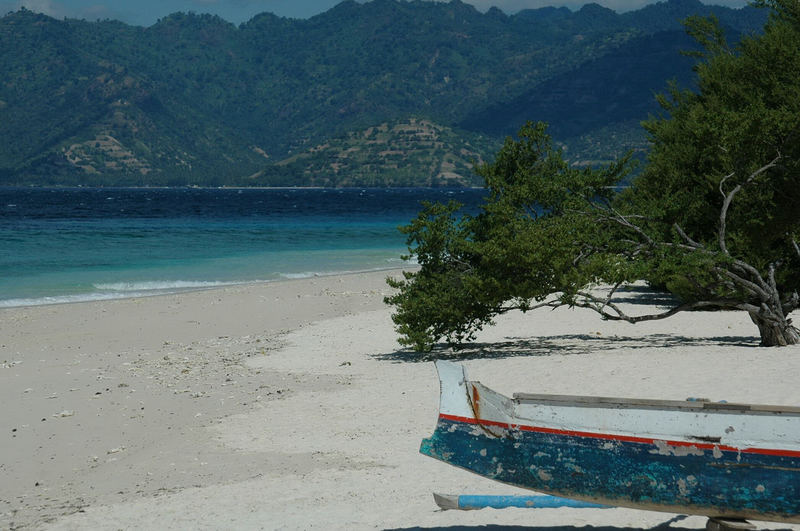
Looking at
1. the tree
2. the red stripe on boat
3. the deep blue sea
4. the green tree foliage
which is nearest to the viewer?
the red stripe on boat

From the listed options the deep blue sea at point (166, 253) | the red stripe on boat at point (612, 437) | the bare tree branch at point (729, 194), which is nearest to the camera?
the red stripe on boat at point (612, 437)

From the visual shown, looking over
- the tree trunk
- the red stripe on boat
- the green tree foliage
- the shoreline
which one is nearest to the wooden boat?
the red stripe on boat

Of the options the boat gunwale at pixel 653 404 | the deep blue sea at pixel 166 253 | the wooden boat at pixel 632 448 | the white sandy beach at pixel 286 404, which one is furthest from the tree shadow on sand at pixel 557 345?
the deep blue sea at pixel 166 253

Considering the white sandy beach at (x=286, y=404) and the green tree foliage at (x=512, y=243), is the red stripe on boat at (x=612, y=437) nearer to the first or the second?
the white sandy beach at (x=286, y=404)

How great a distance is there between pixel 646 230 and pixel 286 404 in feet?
24.9

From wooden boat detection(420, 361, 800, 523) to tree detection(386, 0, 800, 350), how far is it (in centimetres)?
818

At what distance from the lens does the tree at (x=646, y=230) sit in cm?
1485

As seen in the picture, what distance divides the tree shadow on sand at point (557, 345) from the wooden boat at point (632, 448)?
9694 millimetres

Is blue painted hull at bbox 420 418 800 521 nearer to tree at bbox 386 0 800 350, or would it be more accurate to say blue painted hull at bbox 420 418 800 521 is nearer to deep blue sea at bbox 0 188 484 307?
tree at bbox 386 0 800 350

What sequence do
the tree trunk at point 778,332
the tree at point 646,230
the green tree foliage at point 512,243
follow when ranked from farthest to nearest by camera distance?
the tree trunk at point 778,332 → the green tree foliage at point 512,243 → the tree at point 646,230

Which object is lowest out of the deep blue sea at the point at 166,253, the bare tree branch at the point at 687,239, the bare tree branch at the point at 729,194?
the deep blue sea at the point at 166,253

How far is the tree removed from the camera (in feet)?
48.7

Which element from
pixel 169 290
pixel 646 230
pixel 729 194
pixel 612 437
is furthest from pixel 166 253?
pixel 612 437

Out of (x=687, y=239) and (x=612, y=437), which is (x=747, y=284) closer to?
(x=687, y=239)
